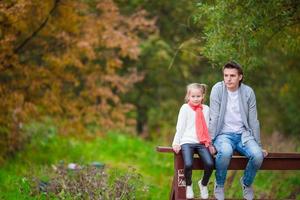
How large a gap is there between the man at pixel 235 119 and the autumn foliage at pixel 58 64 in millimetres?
4575

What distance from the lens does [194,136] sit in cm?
673

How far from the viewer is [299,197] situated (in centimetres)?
928

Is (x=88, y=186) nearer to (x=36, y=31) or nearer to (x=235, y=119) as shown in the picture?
(x=235, y=119)

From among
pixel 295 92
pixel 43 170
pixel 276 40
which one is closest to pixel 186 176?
pixel 276 40

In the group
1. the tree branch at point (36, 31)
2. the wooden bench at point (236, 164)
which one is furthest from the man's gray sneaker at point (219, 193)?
the tree branch at point (36, 31)

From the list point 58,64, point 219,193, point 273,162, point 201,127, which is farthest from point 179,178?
point 58,64

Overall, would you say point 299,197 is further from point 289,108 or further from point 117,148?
point 289,108

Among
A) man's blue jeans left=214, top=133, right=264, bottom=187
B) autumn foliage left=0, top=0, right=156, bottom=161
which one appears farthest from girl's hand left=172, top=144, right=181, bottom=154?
autumn foliage left=0, top=0, right=156, bottom=161

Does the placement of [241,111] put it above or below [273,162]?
above

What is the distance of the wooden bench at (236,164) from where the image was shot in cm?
675

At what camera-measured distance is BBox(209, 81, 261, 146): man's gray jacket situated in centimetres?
689

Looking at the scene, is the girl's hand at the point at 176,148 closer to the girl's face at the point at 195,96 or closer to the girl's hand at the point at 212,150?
the girl's hand at the point at 212,150

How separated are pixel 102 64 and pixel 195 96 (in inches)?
328

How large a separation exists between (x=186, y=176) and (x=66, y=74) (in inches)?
229
